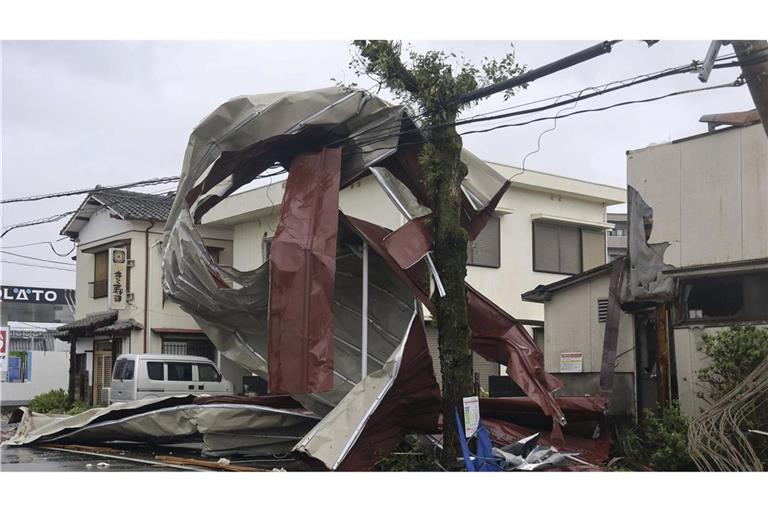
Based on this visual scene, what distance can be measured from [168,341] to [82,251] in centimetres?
538

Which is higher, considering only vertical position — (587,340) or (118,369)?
(587,340)

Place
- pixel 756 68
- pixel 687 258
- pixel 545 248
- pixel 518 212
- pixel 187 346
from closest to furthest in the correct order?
pixel 756 68 → pixel 687 258 → pixel 518 212 → pixel 545 248 → pixel 187 346

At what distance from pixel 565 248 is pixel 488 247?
3.03m

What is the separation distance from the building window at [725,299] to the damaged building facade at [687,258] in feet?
0.05

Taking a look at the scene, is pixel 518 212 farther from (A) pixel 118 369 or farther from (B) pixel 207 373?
(A) pixel 118 369

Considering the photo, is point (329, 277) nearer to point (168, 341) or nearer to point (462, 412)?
point (462, 412)

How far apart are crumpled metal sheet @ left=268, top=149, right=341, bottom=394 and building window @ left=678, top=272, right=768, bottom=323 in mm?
5489

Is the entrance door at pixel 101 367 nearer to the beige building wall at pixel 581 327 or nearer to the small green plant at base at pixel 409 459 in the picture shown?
the beige building wall at pixel 581 327

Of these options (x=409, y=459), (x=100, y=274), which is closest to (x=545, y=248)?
(x=409, y=459)

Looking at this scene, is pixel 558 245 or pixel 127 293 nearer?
pixel 558 245

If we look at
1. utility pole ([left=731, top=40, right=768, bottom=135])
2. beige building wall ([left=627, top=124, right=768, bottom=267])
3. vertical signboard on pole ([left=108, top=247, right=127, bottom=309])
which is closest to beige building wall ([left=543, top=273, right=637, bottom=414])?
beige building wall ([left=627, top=124, right=768, bottom=267])

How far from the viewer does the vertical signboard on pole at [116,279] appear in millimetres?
26828

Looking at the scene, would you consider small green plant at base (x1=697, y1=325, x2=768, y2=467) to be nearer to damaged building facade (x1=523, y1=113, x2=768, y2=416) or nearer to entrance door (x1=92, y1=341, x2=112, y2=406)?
damaged building facade (x1=523, y1=113, x2=768, y2=416)

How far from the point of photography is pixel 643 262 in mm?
13328
